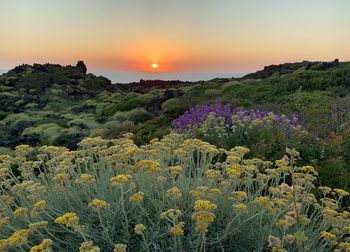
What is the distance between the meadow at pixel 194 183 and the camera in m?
2.51

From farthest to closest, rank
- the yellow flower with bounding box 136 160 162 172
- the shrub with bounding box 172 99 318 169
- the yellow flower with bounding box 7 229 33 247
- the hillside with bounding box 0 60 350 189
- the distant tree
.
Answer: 1. the distant tree
2. the hillside with bounding box 0 60 350 189
3. the shrub with bounding box 172 99 318 169
4. the yellow flower with bounding box 136 160 162 172
5. the yellow flower with bounding box 7 229 33 247

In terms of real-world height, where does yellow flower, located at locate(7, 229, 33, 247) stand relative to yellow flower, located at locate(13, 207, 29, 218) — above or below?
below

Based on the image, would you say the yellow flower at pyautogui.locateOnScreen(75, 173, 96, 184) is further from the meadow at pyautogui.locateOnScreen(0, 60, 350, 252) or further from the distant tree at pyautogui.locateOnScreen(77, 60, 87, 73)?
the distant tree at pyautogui.locateOnScreen(77, 60, 87, 73)

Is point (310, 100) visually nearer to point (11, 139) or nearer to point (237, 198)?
point (237, 198)

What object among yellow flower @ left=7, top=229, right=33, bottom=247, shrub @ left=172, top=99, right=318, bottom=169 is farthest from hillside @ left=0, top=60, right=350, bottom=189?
yellow flower @ left=7, top=229, right=33, bottom=247

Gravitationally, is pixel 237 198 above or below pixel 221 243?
above

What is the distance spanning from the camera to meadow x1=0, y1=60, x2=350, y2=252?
8.24 ft

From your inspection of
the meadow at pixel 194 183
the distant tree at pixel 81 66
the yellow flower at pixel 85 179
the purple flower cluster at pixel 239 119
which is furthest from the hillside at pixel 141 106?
the distant tree at pixel 81 66

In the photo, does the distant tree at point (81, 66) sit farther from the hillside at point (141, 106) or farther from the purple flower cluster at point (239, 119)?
the purple flower cluster at point (239, 119)

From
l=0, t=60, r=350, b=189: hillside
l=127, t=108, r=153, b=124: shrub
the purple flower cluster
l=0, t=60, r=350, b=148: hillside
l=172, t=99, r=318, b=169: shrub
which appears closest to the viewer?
l=172, t=99, r=318, b=169: shrub

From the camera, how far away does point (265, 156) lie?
5.80m

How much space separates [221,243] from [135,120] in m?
12.8

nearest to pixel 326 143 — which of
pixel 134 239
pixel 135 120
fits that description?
pixel 134 239

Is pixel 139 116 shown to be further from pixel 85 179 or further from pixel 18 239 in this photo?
pixel 18 239
